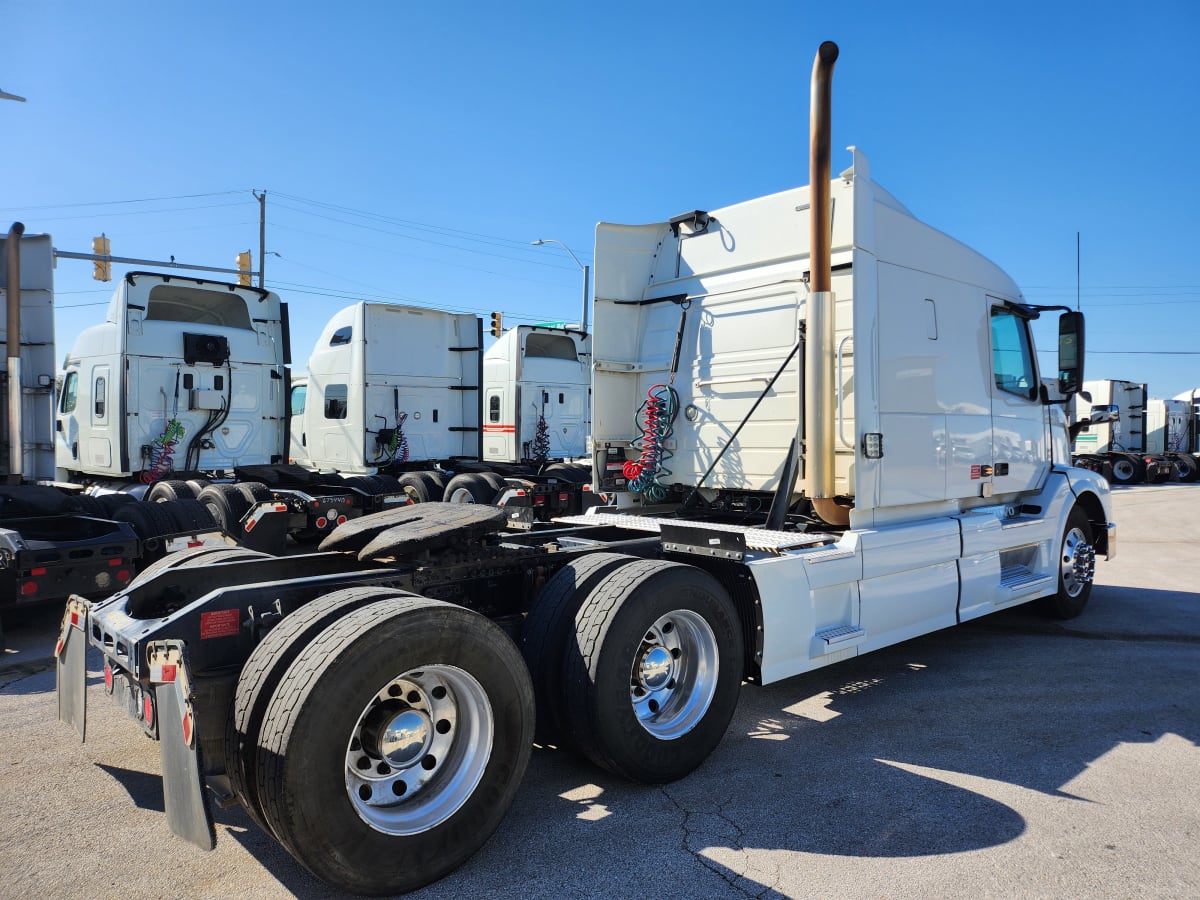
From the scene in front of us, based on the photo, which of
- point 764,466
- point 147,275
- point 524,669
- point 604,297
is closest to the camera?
point 524,669

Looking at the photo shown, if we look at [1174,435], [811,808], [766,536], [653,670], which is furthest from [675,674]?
[1174,435]

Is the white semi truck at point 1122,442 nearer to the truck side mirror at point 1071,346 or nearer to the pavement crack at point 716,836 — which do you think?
the truck side mirror at point 1071,346

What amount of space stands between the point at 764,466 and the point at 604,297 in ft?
6.05

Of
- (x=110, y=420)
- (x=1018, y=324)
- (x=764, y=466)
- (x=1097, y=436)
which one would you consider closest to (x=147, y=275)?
(x=110, y=420)

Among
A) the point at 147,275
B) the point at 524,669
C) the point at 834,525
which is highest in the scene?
the point at 147,275

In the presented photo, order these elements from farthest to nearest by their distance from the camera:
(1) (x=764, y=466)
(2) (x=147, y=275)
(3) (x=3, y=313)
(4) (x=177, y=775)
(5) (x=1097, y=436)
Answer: (5) (x=1097, y=436)
(2) (x=147, y=275)
(3) (x=3, y=313)
(1) (x=764, y=466)
(4) (x=177, y=775)

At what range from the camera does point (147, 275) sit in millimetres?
10250

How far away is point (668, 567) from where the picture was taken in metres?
4.01

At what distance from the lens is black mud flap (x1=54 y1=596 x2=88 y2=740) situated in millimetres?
3490

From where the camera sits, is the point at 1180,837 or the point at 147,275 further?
the point at 147,275

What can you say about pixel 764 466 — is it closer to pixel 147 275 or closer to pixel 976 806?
pixel 976 806

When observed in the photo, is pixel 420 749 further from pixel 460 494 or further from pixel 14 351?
pixel 460 494

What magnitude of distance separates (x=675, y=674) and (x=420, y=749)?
144cm

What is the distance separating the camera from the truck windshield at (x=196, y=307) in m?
10.5
